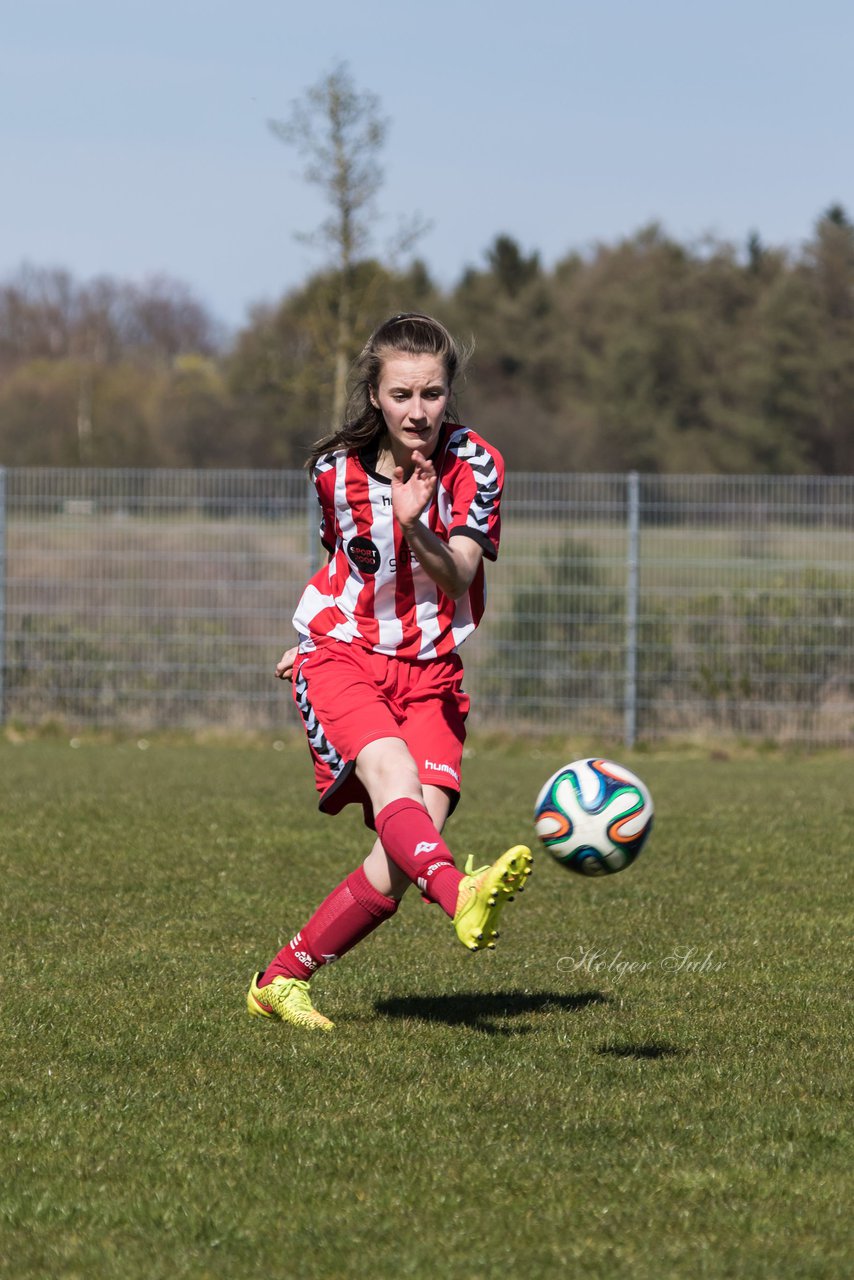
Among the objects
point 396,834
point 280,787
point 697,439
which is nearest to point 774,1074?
point 396,834

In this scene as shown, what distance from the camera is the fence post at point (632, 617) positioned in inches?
652

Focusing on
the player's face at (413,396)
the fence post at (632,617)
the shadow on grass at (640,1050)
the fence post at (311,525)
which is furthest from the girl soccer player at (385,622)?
the fence post at (311,525)

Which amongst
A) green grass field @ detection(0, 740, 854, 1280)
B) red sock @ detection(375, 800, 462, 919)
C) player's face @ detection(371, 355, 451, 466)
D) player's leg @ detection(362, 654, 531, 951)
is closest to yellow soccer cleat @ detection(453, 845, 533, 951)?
player's leg @ detection(362, 654, 531, 951)

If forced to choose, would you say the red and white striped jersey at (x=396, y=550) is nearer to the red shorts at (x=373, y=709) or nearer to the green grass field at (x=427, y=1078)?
the red shorts at (x=373, y=709)

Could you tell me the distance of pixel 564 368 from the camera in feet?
202

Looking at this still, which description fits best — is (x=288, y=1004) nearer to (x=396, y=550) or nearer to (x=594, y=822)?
(x=594, y=822)

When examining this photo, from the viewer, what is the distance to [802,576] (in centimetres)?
1631

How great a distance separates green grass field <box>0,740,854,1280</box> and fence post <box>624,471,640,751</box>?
286 inches

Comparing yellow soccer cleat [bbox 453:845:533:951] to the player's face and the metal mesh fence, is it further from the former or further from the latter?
the metal mesh fence

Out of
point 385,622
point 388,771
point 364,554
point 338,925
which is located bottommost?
point 338,925

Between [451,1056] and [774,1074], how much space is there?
0.91 metres

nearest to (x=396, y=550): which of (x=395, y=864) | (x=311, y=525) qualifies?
(x=395, y=864)

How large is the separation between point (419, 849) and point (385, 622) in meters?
0.82

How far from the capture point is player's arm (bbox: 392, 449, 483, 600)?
4570 mm
